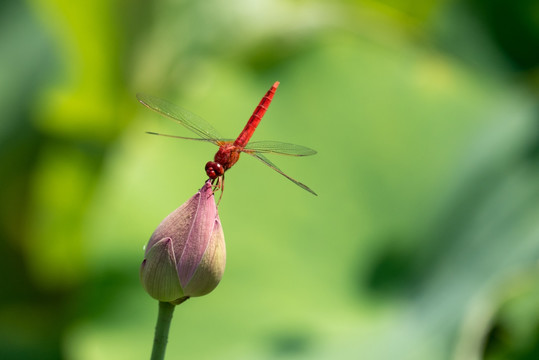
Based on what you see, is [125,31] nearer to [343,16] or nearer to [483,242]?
[343,16]

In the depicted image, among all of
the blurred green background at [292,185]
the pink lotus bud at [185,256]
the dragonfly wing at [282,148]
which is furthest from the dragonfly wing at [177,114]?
the pink lotus bud at [185,256]

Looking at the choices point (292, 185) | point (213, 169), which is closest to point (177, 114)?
point (213, 169)

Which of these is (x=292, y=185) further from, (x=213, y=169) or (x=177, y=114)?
(x=213, y=169)

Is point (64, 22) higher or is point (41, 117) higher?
point (64, 22)

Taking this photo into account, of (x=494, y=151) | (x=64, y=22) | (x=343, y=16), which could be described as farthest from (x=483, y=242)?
(x=64, y=22)

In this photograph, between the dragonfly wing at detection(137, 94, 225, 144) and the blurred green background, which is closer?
Answer: the dragonfly wing at detection(137, 94, 225, 144)

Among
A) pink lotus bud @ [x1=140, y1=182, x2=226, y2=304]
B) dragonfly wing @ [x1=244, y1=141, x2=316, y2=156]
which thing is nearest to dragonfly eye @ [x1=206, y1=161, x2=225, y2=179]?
pink lotus bud @ [x1=140, y1=182, x2=226, y2=304]

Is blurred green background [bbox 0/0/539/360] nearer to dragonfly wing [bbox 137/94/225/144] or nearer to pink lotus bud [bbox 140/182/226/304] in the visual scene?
dragonfly wing [bbox 137/94/225/144]
